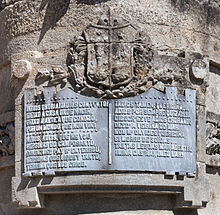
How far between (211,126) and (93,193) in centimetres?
194

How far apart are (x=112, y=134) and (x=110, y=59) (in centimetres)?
100

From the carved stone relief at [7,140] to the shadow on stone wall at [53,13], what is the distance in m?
1.28

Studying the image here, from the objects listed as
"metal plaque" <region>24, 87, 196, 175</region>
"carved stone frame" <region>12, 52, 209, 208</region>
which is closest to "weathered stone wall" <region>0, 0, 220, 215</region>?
"carved stone frame" <region>12, 52, 209, 208</region>

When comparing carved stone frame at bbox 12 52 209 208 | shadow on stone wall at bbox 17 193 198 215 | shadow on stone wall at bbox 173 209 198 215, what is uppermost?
carved stone frame at bbox 12 52 209 208

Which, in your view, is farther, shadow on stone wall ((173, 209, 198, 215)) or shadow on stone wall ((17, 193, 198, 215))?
shadow on stone wall ((173, 209, 198, 215))

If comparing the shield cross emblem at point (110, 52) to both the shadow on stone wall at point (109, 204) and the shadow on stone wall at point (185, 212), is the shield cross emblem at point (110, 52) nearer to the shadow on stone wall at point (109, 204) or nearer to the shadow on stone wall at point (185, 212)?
the shadow on stone wall at point (109, 204)

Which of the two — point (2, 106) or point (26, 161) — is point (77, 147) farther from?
point (2, 106)

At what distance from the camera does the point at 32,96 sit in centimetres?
1223

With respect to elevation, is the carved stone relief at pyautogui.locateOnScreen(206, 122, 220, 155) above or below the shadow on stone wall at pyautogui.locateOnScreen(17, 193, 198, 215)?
above

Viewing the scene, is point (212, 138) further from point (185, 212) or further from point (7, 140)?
point (7, 140)

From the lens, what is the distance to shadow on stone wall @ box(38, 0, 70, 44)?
12501 mm

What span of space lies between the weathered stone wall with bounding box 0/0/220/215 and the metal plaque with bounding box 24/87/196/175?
47 cm

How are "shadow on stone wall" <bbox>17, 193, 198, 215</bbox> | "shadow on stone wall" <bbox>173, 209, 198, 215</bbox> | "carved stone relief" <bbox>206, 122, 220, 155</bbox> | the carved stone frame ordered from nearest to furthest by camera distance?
the carved stone frame
"shadow on stone wall" <bbox>17, 193, 198, 215</bbox>
"shadow on stone wall" <bbox>173, 209, 198, 215</bbox>
"carved stone relief" <bbox>206, 122, 220, 155</bbox>

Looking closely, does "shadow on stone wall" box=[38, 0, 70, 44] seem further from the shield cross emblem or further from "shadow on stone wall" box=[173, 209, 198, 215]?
"shadow on stone wall" box=[173, 209, 198, 215]
